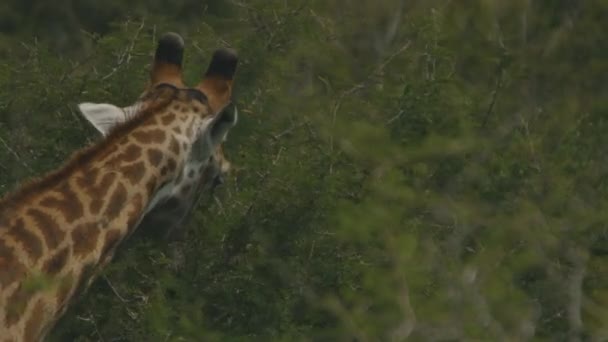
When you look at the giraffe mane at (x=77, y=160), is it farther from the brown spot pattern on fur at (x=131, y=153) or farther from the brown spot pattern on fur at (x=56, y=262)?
the brown spot pattern on fur at (x=56, y=262)

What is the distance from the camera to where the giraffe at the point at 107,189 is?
6.22 meters

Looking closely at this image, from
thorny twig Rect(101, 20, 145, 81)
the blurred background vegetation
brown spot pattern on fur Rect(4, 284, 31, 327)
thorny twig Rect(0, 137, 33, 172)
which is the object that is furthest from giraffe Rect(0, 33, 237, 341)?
thorny twig Rect(101, 20, 145, 81)

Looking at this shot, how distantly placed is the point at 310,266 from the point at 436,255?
4.56ft

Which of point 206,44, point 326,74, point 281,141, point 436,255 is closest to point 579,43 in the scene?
point 326,74

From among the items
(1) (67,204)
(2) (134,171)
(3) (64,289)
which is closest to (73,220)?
(1) (67,204)

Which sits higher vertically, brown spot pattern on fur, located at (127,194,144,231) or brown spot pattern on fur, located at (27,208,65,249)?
brown spot pattern on fur, located at (27,208,65,249)

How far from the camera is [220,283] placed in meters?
7.88

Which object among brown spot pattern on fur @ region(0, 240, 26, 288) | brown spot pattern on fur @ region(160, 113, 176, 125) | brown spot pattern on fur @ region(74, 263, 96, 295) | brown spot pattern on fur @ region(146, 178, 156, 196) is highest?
brown spot pattern on fur @ region(0, 240, 26, 288)

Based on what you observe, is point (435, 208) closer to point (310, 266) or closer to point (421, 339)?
point (310, 266)

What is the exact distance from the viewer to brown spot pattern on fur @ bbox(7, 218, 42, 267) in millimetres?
6266

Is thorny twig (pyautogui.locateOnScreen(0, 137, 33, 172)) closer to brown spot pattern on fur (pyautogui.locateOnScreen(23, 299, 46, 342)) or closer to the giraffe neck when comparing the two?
the giraffe neck

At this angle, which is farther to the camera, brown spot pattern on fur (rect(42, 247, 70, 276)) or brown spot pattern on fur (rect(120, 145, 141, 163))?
brown spot pattern on fur (rect(120, 145, 141, 163))

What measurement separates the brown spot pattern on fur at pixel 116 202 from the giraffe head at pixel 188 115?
29 cm

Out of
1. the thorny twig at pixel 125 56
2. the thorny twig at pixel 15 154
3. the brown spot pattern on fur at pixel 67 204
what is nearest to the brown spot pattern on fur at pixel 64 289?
the brown spot pattern on fur at pixel 67 204
